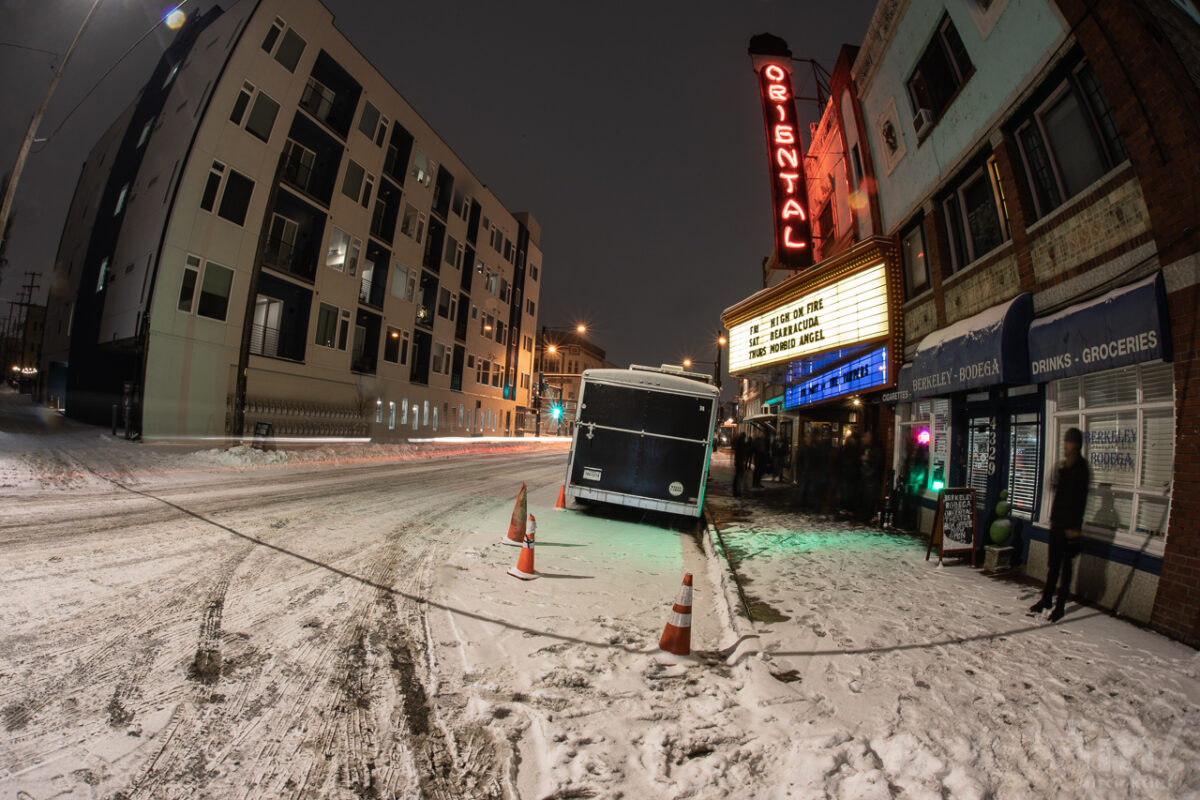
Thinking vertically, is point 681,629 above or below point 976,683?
above

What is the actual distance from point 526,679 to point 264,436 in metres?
20.3

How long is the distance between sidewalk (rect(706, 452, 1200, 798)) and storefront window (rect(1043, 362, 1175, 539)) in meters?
1.19

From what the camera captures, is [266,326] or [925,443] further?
[266,326]

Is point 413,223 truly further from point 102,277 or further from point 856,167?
point 856,167

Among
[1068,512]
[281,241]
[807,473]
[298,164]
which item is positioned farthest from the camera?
[298,164]

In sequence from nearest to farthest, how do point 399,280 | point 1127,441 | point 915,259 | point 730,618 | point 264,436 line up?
point 730,618, point 1127,441, point 915,259, point 264,436, point 399,280

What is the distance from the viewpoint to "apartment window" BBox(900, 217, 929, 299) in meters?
11.4

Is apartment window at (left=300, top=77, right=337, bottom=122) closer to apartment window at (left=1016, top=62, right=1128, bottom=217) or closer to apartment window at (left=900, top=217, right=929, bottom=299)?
apartment window at (left=900, top=217, right=929, bottom=299)

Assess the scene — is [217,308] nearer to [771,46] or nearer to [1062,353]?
[771,46]

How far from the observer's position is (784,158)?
14.4 metres

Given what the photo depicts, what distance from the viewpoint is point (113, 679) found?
317cm

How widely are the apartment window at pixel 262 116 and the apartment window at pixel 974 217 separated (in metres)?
24.2

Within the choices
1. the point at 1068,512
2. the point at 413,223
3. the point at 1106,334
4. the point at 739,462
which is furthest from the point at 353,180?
the point at 1068,512

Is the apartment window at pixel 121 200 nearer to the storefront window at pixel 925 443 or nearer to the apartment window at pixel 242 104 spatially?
the apartment window at pixel 242 104
